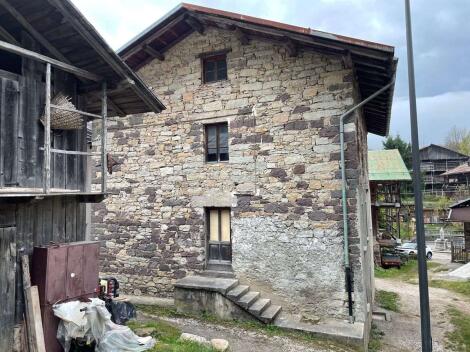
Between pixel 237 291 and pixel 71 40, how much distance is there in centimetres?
581

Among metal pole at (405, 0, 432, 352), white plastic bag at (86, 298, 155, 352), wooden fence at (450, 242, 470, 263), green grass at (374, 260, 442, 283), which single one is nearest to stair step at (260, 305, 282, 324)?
white plastic bag at (86, 298, 155, 352)

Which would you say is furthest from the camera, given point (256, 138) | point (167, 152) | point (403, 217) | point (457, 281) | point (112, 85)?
point (403, 217)

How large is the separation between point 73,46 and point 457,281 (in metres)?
16.1

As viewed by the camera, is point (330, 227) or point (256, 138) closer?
point (330, 227)

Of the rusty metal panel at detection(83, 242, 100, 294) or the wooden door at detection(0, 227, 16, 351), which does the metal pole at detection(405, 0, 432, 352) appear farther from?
the wooden door at detection(0, 227, 16, 351)

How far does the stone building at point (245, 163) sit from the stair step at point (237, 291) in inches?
9.7

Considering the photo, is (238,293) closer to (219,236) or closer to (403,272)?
(219,236)

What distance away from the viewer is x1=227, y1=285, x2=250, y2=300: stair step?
311 inches

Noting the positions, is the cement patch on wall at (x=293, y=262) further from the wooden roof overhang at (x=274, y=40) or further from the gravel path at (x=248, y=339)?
the wooden roof overhang at (x=274, y=40)

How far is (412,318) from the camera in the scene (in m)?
10.1

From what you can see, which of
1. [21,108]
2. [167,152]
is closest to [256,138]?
[167,152]

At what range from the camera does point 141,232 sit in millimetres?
9750

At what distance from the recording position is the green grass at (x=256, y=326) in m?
6.99

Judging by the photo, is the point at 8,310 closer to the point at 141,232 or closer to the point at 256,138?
the point at 141,232
